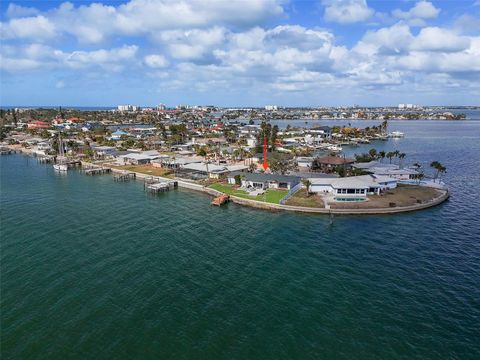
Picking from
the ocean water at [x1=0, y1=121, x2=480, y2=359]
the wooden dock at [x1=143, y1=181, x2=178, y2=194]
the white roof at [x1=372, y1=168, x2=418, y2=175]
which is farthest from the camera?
the white roof at [x1=372, y1=168, x2=418, y2=175]

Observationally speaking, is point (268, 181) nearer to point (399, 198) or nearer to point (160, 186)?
point (160, 186)

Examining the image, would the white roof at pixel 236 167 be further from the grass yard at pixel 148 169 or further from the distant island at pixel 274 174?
the grass yard at pixel 148 169

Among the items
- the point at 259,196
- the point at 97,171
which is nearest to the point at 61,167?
the point at 97,171

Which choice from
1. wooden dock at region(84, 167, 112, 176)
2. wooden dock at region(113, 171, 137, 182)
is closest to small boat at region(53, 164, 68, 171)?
wooden dock at region(84, 167, 112, 176)

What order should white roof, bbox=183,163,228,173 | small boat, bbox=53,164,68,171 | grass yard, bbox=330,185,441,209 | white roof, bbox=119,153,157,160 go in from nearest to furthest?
grass yard, bbox=330,185,441,209
white roof, bbox=183,163,228,173
small boat, bbox=53,164,68,171
white roof, bbox=119,153,157,160

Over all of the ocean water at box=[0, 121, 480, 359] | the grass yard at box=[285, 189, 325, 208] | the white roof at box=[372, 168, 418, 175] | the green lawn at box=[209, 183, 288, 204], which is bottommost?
the ocean water at box=[0, 121, 480, 359]

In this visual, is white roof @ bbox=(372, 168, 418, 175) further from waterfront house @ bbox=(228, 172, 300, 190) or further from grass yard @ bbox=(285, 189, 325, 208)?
grass yard @ bbox=(285, 189, 325, 208)
